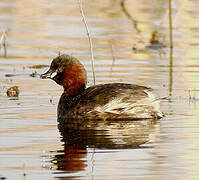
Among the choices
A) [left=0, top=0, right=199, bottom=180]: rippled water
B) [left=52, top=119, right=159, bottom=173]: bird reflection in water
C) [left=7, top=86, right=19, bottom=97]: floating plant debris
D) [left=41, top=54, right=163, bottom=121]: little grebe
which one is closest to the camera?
[left=0, top=0, right=199, bottom=180]: rippled water

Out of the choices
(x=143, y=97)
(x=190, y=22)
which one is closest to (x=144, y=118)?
(x=143, y=97)

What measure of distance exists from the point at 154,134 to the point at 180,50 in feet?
25.0

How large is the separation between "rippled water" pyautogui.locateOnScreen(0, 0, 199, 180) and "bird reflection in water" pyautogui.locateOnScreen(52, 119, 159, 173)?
13 millimetres

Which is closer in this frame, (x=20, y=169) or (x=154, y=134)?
(x=20, y=169)

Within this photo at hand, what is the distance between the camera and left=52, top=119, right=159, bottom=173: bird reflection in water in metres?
8.44

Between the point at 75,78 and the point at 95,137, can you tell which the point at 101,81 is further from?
the point at 95,137

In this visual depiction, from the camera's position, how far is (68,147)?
9125 mm

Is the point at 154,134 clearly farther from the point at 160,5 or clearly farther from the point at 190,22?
the point at 160,5

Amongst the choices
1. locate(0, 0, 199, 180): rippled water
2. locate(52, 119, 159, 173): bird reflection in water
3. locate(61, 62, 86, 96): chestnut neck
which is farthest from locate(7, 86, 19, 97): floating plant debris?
locate(52, 119, 159, 173): bird reflection in water

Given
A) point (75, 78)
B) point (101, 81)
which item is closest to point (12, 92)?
point (75, 78)

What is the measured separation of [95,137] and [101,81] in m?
4.00

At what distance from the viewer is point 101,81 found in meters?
13.6

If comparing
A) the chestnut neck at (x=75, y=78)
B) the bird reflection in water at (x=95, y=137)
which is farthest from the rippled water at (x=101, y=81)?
the chestnut neck at (x=75, y=78)

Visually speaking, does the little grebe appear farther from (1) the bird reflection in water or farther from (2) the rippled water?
(2) the rippled water
